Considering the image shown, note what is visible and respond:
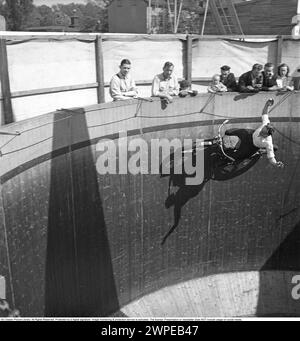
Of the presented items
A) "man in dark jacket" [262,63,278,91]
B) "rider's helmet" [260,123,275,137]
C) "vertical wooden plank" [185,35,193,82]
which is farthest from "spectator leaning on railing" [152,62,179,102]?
"vertical wooden plank" [185,35,193,82]

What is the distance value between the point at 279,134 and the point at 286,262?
3454 mm

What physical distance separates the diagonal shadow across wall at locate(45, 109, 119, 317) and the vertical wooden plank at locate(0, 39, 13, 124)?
176cm

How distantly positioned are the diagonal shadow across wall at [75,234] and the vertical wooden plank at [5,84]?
176 centimetres

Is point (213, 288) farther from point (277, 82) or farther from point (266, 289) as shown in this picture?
point (277, 82)

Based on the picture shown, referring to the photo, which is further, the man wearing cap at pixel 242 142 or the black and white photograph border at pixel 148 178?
the man wearing cap at pixel 242 142

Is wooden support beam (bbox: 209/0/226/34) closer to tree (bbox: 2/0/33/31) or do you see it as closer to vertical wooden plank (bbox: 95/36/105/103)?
vertical wooden plank (bbox: 95/36/105/103)

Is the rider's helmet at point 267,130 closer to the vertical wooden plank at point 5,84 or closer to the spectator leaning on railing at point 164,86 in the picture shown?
the spectator leaning on railing at point 164,86

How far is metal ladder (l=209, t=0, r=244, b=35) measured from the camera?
18484 mm

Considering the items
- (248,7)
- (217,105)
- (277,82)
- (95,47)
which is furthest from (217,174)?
(248,7)

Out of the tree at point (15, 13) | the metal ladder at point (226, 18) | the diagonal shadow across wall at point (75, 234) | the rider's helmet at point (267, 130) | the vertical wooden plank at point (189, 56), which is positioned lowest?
the diagonal shadow across wall at point (75, 234)

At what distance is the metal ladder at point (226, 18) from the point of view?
18.5 metres

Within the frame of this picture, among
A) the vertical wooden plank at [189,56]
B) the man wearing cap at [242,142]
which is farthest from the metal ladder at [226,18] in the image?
the man wearing cap at [242,142]

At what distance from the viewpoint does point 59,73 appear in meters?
10.7

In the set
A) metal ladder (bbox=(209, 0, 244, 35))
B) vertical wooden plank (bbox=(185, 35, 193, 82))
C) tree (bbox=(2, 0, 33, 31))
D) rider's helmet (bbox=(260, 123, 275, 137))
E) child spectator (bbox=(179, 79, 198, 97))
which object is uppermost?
tree (bbox=(2, 0, 33, 31))
